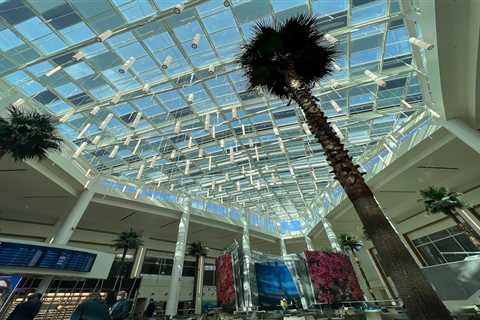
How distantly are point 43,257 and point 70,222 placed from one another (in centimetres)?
397

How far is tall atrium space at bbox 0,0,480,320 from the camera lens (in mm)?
6094

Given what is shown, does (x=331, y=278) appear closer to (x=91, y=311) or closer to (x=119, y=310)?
(x=119, y=310)

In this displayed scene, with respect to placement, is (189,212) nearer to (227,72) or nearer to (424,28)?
(227,72)

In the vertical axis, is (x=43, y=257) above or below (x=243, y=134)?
below

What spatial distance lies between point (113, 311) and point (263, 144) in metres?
17.2

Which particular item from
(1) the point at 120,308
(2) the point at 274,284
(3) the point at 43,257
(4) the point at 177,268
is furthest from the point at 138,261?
(1) the point at 120,308

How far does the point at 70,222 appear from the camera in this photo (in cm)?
1611

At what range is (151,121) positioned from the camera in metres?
17.9

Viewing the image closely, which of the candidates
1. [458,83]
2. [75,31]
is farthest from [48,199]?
[458,83]

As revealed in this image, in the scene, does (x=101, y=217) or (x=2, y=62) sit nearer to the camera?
(x=2, y=62)

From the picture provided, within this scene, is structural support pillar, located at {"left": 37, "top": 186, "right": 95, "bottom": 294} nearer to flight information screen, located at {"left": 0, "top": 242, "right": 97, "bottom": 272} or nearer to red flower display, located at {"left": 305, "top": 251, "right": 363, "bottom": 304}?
flight information screen, located at {"left": 0, "top": 242, "right": 97, "bottom": 272}

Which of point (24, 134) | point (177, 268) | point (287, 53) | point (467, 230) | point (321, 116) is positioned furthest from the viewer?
point (177, 268)

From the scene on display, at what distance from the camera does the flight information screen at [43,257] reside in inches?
443

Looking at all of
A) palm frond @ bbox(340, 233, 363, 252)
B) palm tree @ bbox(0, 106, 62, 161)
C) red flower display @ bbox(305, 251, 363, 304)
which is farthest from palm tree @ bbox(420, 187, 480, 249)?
palm tree @ bbox(0, 106, 62, 161)
